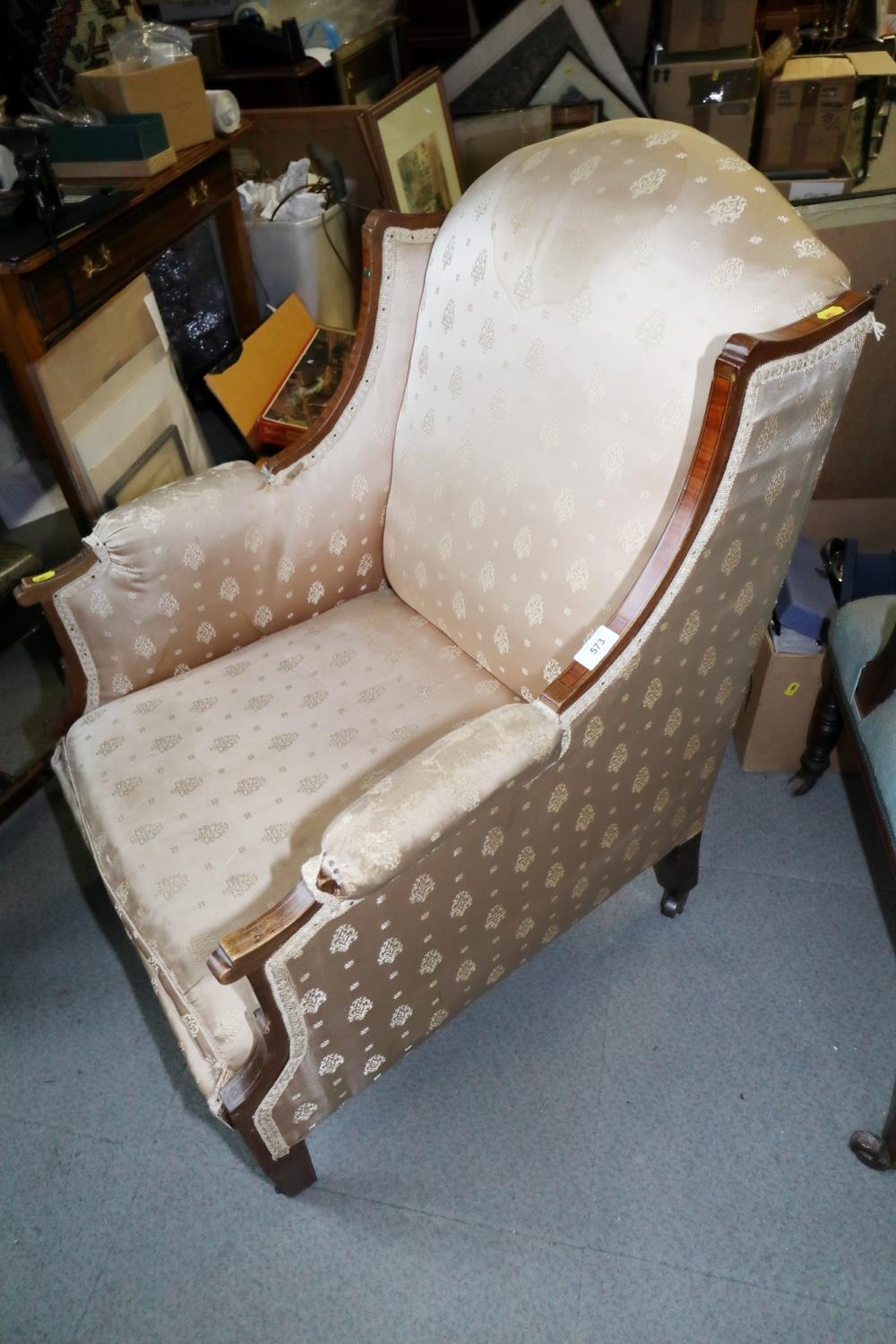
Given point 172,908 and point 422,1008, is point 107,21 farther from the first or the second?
point 422,1008

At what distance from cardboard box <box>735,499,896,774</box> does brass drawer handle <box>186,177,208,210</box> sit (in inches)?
47.8

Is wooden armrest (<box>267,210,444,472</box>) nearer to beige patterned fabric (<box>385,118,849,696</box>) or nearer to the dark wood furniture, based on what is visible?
beige patterned fabric (<box>385,118,849,696</box>)

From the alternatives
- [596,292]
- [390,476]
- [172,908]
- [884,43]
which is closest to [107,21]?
[390,476]

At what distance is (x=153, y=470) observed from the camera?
1618 mm

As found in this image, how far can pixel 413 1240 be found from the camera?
3.58 feet

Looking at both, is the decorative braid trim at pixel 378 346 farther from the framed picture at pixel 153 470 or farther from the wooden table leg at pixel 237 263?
the wooden table leg at pixel 237 263

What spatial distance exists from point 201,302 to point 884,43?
2601mm

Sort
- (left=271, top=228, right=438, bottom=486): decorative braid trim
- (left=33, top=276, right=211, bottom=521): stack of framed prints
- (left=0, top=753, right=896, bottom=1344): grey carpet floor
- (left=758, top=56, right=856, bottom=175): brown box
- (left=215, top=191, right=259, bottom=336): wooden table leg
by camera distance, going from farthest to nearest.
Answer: (left=758, top=56, right=856, bottom=175): brown box
(left=215, top=191, right=259, bottom=336): wooden table leg
(left=33, top=276, right=211, bottom=521): stack of framed prints
(left=271, top=228, right=438, bottom=486): decorative braid trim
(left=0, top=753, right=896, bottom=1344): grey carpet floor

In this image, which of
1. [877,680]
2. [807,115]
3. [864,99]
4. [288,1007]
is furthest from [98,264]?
[864,99]

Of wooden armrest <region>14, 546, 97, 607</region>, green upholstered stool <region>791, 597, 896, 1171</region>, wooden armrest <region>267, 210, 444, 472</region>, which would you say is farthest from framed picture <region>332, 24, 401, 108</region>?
green upholstered stool <region>791, 597, 896, 1171</region>

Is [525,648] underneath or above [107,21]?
underneath

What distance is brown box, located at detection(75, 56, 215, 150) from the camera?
4.70 ft

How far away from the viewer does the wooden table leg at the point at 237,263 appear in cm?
175

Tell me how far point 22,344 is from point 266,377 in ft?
1.69
